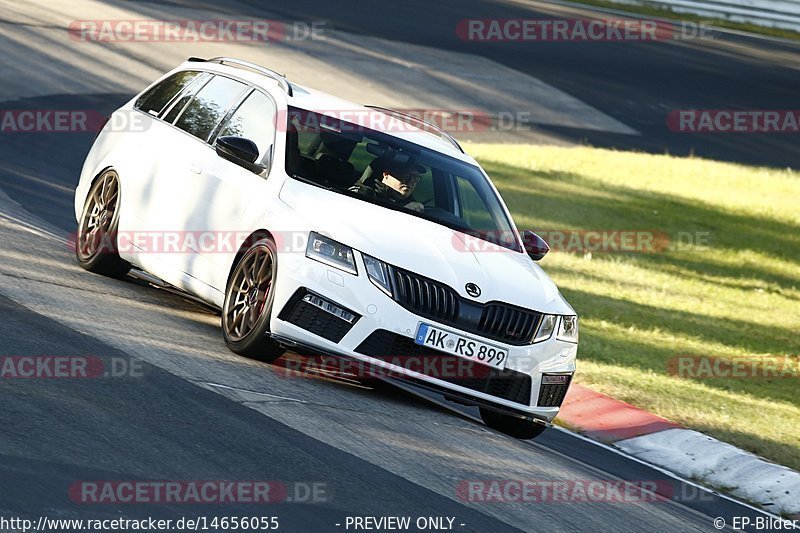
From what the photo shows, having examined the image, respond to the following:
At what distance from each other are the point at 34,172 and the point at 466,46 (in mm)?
16017

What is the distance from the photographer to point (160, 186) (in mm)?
9578

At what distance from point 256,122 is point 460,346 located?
2497mm

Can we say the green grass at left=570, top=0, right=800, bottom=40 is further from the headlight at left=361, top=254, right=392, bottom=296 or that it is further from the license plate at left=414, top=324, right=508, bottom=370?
the headlight at left=361, top=254, right=392, bottom=296

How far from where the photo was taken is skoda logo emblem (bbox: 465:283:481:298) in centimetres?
798

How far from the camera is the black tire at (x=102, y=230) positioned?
10039mm

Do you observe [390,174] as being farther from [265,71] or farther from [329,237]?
[265,71]

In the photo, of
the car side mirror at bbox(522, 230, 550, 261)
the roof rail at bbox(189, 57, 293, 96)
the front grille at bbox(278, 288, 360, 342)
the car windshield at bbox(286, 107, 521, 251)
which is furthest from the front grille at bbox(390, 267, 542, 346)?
the roof rail at bbox(189, 57, 293, 96)

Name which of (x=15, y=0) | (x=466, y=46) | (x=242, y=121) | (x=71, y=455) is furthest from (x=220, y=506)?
(x=466, y=46)

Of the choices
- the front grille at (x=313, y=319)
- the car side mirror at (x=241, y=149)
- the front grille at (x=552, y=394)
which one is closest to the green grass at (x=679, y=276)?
the front grille at (x=552, y=394)

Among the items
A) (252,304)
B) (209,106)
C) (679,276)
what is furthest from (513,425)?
(679,276)

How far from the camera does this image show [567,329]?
8.52m

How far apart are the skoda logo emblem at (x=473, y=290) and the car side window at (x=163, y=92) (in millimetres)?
3518

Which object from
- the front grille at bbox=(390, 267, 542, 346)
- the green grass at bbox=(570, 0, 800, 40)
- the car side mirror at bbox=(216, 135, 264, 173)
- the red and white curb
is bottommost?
the red and white curb

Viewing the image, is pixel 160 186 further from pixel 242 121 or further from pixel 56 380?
pixel 56 380
